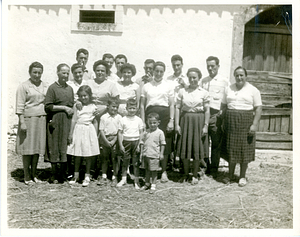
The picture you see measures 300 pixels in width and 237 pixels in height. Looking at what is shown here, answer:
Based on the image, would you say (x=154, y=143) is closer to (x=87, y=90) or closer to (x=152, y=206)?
(x=152, y=206)

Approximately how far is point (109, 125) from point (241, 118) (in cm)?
182

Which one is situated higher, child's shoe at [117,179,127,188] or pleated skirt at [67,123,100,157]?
pleated skirt at [67,123,100,157]

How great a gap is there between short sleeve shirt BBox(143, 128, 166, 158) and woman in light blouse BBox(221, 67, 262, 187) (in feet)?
3.21

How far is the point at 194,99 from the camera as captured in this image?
4.01 meters

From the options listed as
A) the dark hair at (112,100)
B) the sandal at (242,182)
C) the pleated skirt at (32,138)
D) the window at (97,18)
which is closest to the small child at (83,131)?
the dark hair at (112,100)

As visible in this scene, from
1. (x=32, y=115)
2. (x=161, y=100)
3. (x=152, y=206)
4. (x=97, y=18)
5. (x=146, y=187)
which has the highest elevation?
(x=97, y=18)

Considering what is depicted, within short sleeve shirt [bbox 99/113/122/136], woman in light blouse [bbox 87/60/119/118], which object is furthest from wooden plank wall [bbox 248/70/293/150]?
short sleeve shirt [bbox 99/113/122/136]

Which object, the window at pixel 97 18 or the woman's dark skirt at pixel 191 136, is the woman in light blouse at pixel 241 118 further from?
the window at pixel 97 18

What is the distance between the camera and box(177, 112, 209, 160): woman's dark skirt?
13.2 ft

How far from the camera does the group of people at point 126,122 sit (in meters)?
3.87

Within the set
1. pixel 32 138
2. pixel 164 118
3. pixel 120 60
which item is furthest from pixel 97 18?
pixel 32 138

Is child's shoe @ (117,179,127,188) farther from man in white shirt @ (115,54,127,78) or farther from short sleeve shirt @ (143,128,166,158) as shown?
man in white shirt @ (115,54,127,78)

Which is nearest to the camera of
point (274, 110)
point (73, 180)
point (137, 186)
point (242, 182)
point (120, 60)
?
point (137, 186)

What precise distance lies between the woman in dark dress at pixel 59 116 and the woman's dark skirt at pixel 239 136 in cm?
220
